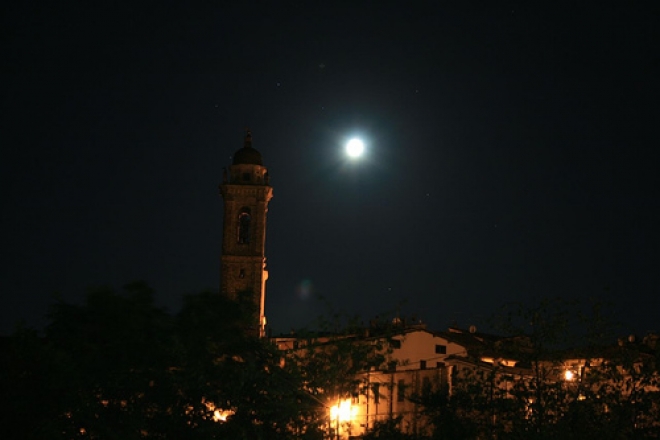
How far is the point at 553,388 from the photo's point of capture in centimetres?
2645

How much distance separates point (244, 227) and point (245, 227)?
97mm

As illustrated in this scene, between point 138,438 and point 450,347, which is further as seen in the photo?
point 450,347

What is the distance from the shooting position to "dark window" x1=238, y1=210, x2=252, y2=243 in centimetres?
7556

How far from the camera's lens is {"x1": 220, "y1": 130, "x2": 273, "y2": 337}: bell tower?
7375 cm

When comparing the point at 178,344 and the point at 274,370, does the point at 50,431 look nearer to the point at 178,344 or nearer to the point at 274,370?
the point at 178,344

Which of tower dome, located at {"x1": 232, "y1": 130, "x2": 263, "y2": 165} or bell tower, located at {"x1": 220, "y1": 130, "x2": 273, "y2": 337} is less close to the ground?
tower dome, located at {"x1": 232, "y1": 130, "x2": 263, "y2": 165}

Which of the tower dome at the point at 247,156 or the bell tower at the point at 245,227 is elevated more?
the tower dome at the point at 247,156

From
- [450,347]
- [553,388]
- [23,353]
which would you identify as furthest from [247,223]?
[553,388]

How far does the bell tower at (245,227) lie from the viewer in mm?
73750

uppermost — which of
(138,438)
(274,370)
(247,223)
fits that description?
(247,223)

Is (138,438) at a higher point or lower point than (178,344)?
lower

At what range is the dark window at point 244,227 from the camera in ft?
248

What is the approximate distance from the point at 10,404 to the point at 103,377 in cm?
299

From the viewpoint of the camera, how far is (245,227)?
250 ft
